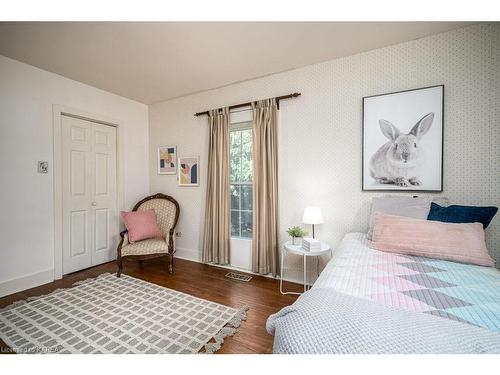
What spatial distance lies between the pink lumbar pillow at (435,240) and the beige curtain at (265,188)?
1.30 m

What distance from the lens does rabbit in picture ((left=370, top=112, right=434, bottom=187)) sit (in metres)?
2.20

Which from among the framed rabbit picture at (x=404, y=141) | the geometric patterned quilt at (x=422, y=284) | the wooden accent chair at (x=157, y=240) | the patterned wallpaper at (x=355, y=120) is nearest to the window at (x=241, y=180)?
the patterned wallpaper at (x=355, y=120)

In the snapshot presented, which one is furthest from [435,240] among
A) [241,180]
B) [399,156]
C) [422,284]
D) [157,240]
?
[157,240]

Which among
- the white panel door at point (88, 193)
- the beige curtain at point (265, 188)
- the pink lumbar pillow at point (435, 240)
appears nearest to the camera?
the pink lumbar pillow at point (435, 240)

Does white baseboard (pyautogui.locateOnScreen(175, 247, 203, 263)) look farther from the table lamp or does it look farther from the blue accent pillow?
the blue accent pillow

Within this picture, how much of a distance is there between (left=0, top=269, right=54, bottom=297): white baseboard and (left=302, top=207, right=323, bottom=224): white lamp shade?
3.32 metres

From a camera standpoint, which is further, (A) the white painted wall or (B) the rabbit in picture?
(A) the white painted wall

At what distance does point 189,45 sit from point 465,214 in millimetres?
2956

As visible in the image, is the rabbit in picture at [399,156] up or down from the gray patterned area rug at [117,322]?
up

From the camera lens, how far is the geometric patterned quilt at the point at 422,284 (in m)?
0.93

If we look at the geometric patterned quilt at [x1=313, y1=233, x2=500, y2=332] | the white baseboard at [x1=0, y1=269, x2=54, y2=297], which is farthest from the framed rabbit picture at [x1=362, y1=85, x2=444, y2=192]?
the white baseboard at [x1=0, y1=269, x2=54, y2=297]

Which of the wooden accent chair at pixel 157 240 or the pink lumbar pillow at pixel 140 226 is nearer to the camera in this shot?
the wooden accent chair at pixel 157 240

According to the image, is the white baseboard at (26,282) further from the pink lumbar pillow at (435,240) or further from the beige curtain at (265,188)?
the pink lumbar pillow at (435,240)

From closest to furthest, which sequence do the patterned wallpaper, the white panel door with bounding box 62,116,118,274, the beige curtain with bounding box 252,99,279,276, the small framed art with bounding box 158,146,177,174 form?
the patterned wallpaper
the beige curtain with bounding box 252,99,279,276
the white panel door with bounding box 62,116,118,274
the small framed art with bounding box 158,146,177,174
